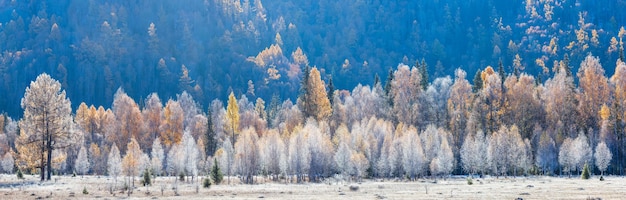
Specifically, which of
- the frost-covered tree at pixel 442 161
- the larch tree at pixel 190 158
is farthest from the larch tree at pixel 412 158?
the larch tree at pixel 190 158

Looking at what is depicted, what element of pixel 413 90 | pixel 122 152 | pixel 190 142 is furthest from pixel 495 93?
pixel 122 152

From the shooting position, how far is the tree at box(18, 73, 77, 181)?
83.2 metres

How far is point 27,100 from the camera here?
83.0 metres

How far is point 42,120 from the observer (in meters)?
83.1

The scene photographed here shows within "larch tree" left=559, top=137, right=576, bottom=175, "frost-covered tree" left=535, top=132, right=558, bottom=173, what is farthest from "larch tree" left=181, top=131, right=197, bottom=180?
"larch tree" left=559, top=137, right=576, bottom=175

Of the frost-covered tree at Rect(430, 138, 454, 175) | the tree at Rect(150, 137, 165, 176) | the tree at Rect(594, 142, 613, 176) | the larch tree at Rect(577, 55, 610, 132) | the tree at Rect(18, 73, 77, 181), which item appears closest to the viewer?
the tree at Rect(18, 73, 77, 181)

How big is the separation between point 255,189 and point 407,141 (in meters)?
32.3

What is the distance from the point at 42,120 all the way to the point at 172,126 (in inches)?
2074

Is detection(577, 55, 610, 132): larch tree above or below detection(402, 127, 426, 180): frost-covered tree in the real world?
above

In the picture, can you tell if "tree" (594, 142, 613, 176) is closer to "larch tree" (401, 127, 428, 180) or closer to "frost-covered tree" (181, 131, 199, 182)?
"larch tree" (401, 127, 428, 180)

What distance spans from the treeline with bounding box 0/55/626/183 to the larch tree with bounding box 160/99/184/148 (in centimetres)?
20

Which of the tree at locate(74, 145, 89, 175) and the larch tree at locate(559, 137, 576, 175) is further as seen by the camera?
the tree at locate(74, 145, 89, 175)

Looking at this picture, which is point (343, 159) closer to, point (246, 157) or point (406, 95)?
point (246, 157)

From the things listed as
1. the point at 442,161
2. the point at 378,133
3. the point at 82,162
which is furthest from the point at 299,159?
the point at 82,162
